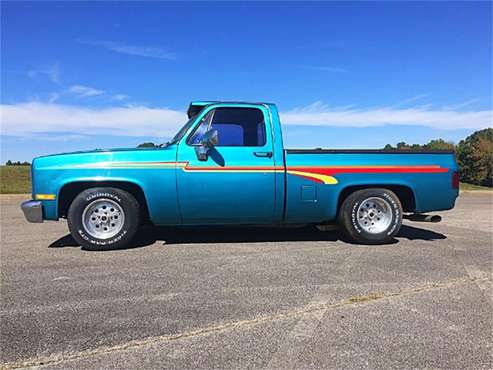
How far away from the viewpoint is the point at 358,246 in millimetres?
5371

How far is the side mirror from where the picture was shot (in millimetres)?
4910

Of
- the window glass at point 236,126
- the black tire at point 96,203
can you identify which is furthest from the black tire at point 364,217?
the black tire at point 96,203

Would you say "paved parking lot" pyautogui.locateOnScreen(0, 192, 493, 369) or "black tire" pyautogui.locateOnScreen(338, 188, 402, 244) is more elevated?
"black tire" pyautogui.locateOnScreen(338, 188, 402, 244)

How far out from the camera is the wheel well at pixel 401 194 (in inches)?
218

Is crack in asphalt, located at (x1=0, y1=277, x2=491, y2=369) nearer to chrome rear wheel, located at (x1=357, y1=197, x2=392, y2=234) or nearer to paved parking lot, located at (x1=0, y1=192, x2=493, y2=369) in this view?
paved parking lot, located at (x1=0, y1=192, x2=493, y2=369)

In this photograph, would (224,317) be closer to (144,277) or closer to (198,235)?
(144,277)

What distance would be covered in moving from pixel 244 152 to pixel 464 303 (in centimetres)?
310

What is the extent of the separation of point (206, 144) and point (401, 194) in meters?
3.07

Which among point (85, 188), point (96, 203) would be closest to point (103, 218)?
point (96, 203)

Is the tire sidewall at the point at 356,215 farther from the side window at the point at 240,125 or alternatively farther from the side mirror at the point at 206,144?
the side mirror at the point at 206,144

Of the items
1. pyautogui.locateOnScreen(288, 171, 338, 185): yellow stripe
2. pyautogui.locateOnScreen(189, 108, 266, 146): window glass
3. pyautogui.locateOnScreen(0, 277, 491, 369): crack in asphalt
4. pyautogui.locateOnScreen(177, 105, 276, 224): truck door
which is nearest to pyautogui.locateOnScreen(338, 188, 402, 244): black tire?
pyautogui.locateOnScreen(288, 171, 338, 185): yellow stripe

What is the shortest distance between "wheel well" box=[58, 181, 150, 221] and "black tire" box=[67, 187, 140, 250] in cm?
8

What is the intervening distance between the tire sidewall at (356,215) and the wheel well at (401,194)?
98mm

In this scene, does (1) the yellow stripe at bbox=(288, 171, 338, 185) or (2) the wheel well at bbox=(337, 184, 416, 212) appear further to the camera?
(2) the wheel well at bbox=(337, 184, 416, 212)
